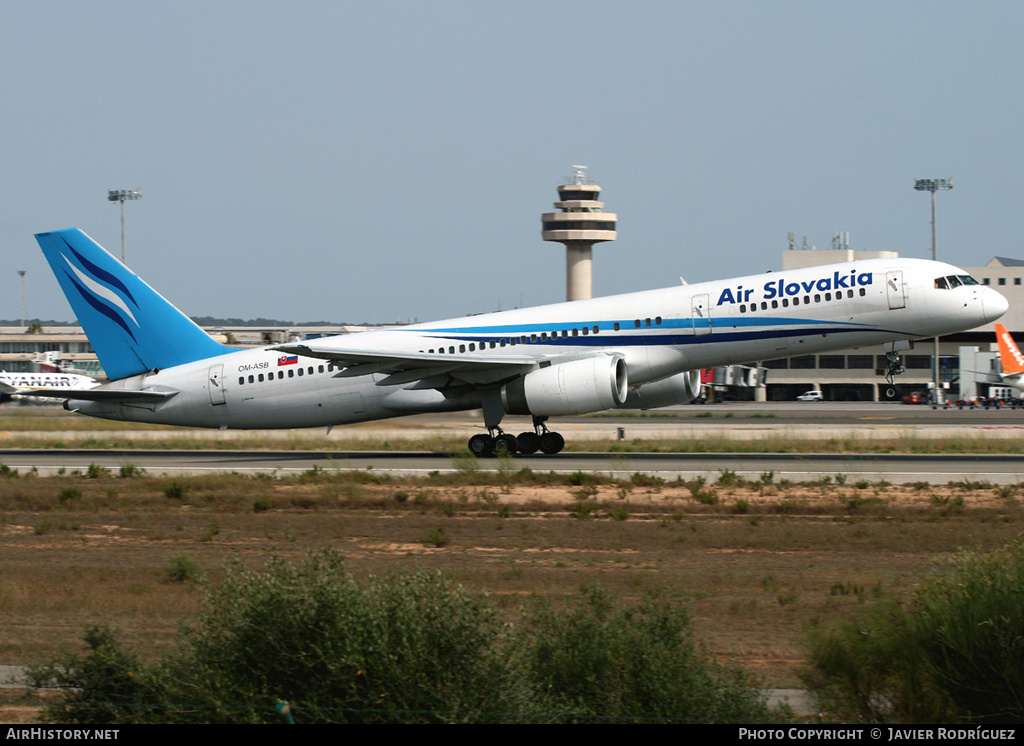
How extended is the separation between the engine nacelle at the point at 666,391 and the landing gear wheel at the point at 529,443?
3063mm

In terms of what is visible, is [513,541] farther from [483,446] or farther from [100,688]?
[483,446]

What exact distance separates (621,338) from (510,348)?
11.2 ft

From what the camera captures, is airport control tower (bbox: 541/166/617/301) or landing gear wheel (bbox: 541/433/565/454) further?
airport control tower (bbox: 541/166/617/301)

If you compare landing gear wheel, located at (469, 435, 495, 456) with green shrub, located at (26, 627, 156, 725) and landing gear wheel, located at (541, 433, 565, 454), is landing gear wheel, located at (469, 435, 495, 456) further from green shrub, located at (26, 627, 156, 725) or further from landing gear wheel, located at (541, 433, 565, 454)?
green shrub, located at (26, 627, 156, 725)

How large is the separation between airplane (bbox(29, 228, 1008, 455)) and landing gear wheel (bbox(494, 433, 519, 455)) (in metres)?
0.04

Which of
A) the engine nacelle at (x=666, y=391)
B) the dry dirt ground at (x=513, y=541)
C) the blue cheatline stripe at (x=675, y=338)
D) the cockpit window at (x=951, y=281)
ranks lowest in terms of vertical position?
the dry dirt ground at (x=513, y=541)

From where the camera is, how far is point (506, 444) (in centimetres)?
3025

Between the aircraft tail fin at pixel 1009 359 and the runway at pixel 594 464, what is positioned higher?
the aircraft tail fin at pixel 1009 359

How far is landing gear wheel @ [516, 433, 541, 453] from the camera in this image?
1201 inches

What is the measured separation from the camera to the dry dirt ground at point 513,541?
1252 cm

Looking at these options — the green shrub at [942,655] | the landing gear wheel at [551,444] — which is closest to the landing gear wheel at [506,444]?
the landing gear wheel at [551,444]

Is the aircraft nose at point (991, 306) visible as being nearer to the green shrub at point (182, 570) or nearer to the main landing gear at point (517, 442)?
the main landing gear at point (517, 442)

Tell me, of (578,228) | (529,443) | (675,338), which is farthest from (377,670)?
(578,228)

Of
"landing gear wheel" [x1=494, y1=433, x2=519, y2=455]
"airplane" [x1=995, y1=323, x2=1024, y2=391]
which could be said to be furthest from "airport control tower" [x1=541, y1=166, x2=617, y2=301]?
"landing gear wheel" [x1=494, y1=433, x2=519, y2=455]
